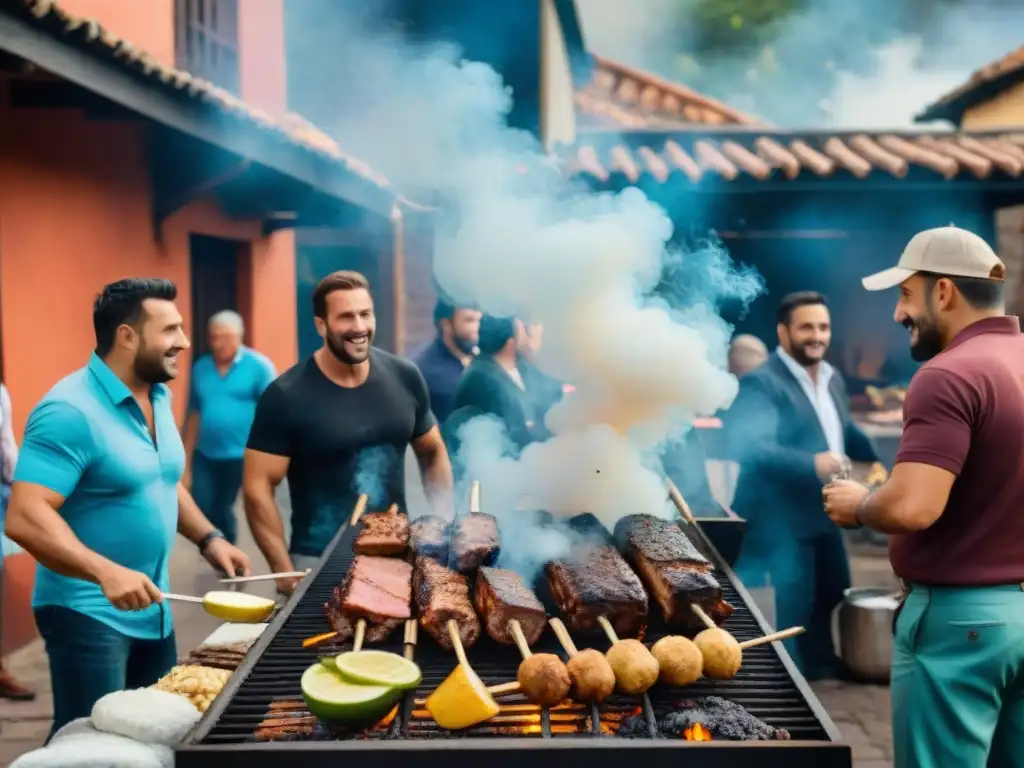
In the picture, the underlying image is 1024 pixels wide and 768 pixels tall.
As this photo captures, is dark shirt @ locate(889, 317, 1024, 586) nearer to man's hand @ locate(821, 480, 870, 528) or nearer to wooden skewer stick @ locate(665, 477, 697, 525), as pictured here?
man's hand @ locate(821, 480, 870, 528)

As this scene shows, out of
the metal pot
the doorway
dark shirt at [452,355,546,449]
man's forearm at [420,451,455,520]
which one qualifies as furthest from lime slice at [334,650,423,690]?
the doorway

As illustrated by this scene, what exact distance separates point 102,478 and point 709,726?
8.12 feet

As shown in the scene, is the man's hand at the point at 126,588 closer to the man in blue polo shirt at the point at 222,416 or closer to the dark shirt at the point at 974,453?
the dark shirt at the point at 974,453

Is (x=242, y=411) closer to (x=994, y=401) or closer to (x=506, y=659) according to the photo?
(x=506, y=659)

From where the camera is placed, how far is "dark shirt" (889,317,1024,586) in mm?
3256

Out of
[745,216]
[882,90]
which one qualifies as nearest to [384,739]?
[745,216]

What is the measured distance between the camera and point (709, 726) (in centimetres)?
281

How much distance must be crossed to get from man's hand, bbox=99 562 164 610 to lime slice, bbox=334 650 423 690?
92 centimetres

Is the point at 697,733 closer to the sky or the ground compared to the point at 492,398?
closer to the ground

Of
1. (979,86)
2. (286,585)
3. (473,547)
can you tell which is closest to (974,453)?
(473,547)

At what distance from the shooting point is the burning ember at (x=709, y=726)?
2744mm

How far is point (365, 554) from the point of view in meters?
4.32

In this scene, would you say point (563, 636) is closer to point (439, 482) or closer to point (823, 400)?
point (439, 482)

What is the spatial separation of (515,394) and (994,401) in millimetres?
3537
